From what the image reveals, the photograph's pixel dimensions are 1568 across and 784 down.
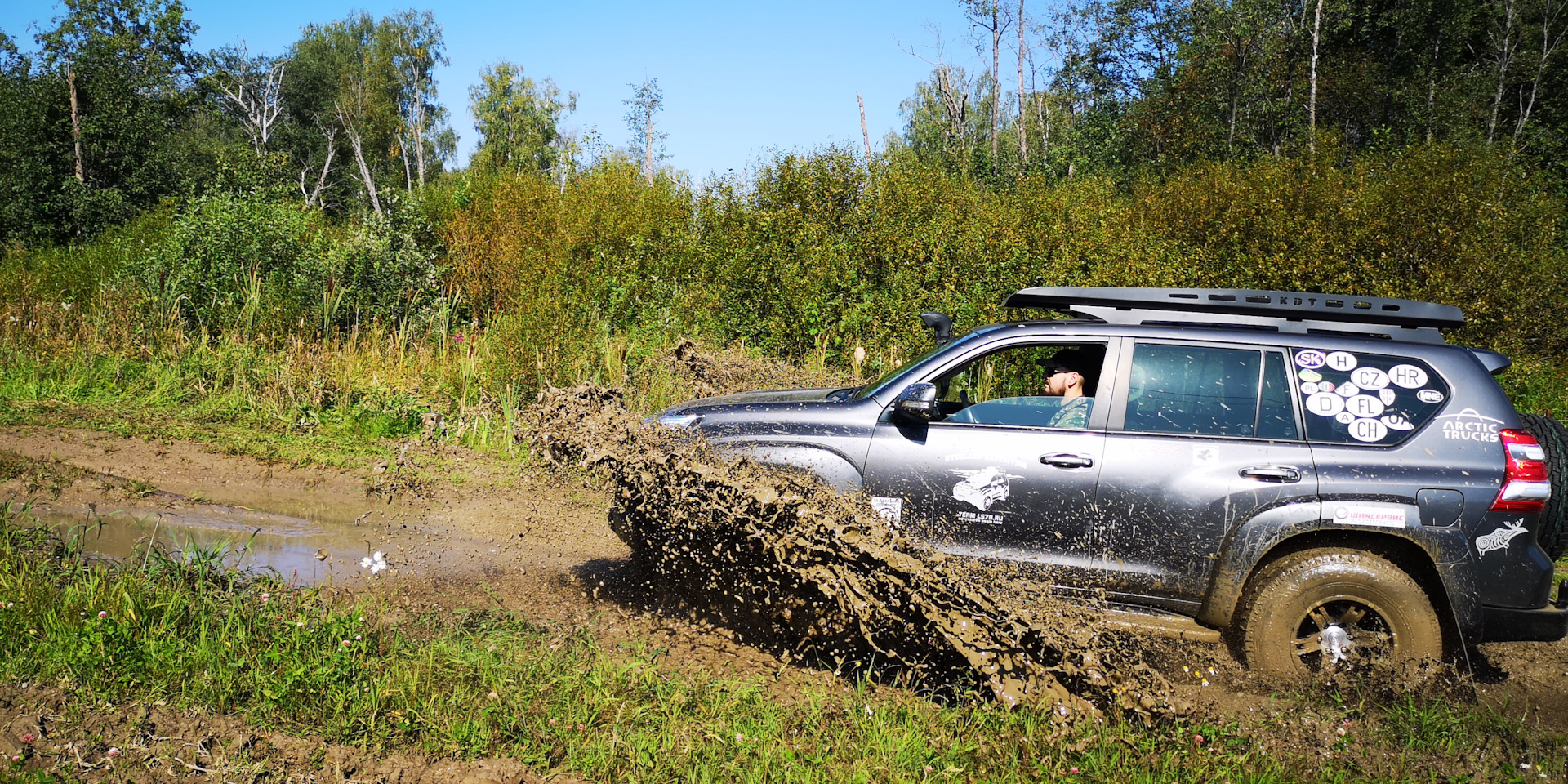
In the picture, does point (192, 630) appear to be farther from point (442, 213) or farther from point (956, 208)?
point (442, 213)

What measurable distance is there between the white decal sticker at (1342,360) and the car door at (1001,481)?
42.1 inches

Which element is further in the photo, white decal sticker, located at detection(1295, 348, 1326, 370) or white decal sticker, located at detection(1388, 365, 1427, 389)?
white decal sticker, located at detection(1295, 348, 1326, 370)

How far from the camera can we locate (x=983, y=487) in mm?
4996

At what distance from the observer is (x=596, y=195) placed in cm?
2078

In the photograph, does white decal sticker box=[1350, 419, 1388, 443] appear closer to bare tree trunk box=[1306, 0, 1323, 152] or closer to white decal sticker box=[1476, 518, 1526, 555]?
white decal sticker box=[1476, 518, 1526, 555]

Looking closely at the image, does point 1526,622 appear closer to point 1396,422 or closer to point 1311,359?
point 1396,422

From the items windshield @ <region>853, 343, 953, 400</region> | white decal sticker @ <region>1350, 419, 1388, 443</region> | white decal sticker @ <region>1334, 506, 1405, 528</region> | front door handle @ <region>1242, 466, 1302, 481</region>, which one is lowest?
white decal sticker @ <region>1334, 506, 1405, 528</region>

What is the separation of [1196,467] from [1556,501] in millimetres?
1789

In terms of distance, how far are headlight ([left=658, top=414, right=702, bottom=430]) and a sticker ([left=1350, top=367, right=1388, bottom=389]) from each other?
3463 mm

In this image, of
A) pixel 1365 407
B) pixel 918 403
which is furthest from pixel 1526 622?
pixel 918 403

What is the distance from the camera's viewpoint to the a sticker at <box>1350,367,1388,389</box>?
492cm

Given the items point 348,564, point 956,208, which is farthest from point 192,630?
point 956,208

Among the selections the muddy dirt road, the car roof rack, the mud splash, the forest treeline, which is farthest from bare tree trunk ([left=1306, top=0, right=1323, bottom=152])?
the mud splash

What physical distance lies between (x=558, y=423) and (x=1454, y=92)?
35.1 metres
